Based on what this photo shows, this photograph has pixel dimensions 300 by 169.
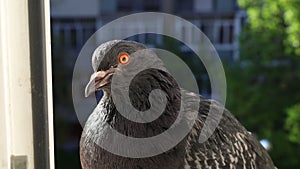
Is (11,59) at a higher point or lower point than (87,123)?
higher

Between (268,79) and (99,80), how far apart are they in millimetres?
2722

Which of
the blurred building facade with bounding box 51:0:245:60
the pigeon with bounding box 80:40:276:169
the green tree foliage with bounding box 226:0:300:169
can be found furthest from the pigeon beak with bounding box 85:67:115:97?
the blurred building facade with bounding box 51:0:245:60

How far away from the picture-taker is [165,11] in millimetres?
4457

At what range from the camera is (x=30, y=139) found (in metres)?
0.61

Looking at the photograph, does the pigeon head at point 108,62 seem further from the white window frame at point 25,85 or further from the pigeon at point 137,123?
the white window frame at point 25,85

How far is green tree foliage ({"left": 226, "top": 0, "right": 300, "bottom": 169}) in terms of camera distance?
122 inches

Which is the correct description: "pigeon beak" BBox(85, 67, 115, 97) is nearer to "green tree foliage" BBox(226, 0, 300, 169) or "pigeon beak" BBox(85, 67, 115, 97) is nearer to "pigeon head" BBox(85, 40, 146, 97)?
"pigeon head" BBox(85, 40, 146, 97)

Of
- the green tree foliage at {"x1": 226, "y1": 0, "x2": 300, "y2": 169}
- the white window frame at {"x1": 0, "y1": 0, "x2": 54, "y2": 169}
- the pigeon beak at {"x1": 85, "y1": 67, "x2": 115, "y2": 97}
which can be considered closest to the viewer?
the white window frame at {"x1": 0, "y1": 0, "x2": 54, "y2": 169}

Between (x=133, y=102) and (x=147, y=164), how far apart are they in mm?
100

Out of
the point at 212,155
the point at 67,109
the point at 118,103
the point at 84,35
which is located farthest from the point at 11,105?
the point at 84,35

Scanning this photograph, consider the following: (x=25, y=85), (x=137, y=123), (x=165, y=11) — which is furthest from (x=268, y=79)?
(x=25, y=85)

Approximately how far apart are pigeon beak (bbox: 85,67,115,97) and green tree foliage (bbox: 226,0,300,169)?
2.39 meters

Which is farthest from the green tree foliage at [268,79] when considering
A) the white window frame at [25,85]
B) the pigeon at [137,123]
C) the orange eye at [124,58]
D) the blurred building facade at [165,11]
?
the white window frame at [25,85]

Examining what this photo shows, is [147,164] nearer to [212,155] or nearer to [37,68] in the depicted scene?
[212,155]
